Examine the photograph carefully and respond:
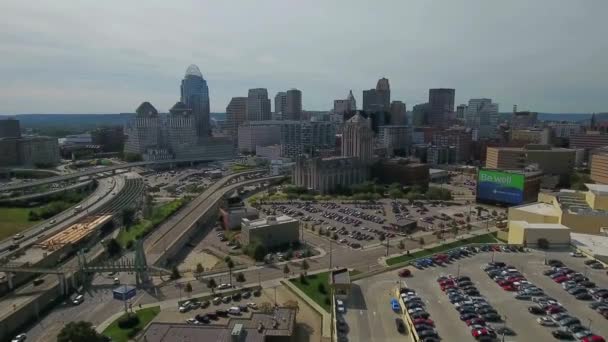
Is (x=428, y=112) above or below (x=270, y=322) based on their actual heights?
above

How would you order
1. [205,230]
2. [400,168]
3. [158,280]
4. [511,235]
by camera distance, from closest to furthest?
1. [158,280]
2. [511,235]
3. [205,230]
4. [400,168]

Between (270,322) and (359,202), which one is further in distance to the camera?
(359,202)

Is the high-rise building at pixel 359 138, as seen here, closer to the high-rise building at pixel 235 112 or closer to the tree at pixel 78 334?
the tree at pixel 78 334

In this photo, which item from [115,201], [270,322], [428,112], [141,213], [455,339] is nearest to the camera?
[455,339]

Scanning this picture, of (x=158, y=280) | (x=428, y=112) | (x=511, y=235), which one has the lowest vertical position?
(x=158, y=280)

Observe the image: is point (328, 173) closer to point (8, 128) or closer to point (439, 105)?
point (8, 128)

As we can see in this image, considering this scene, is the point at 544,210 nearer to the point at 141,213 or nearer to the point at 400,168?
the point at 400,168

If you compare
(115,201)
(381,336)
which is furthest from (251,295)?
(115,201)
